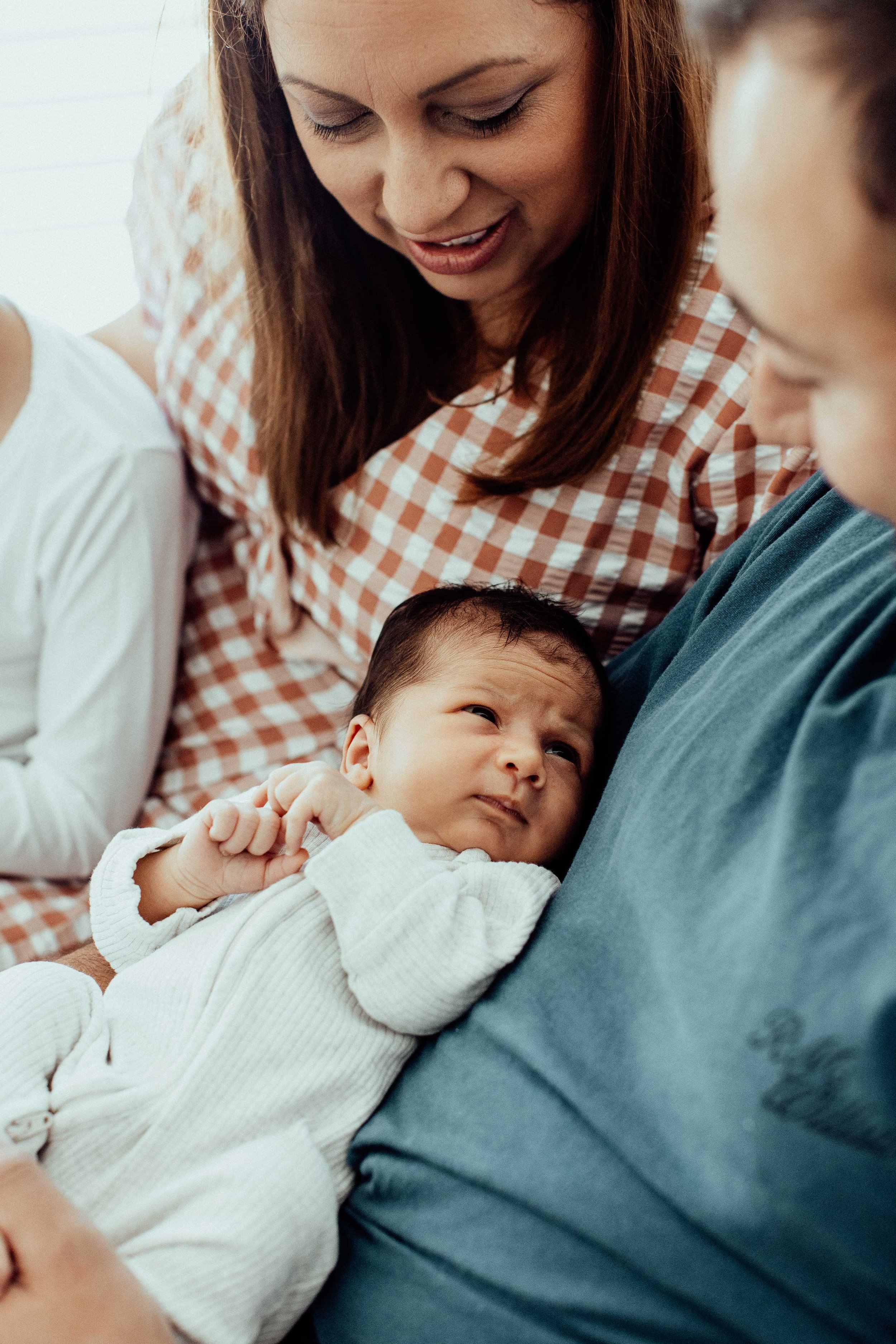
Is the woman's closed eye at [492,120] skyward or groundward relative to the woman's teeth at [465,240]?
skyward

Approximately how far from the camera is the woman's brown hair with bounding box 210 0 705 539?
115 cm

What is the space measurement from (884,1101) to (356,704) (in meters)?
0.88

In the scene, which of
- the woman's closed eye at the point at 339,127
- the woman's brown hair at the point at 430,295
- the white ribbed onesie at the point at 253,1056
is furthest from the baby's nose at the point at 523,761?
the woman's closed eye at the point at 339,127

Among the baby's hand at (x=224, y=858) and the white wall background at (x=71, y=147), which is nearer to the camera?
the baby's hand at (x=224, y=858)

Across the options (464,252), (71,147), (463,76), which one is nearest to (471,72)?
(463,76)

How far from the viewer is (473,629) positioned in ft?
4.15

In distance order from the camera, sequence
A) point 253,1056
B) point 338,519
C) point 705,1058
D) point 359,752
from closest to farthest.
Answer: point 705,1058
point 253,1056
point 359,752
point 338,519

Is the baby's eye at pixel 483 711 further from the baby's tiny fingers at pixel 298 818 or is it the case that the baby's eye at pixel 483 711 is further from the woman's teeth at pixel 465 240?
the woman's teeth at pixel 465 240

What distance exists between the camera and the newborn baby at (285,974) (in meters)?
0.88

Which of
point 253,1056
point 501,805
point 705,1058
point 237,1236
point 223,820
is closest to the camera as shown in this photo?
point 705,1058

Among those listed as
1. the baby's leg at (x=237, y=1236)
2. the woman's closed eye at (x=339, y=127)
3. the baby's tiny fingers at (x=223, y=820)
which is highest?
the woman's closed eye at (x=339, y=127)

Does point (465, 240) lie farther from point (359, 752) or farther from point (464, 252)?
point (359, 752)

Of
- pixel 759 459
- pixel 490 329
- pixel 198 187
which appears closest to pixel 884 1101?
pixel 759 459

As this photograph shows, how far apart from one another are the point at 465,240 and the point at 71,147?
55.5 inches
